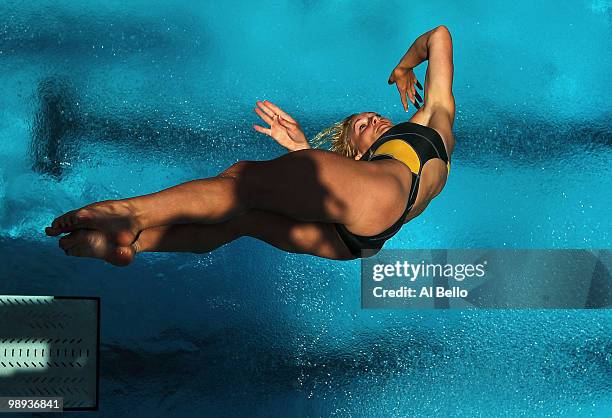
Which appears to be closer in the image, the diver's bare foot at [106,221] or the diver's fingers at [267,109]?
the diver's bare foot at [106,221]

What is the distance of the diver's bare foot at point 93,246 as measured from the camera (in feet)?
6.52

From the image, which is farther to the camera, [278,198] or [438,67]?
[438,67]

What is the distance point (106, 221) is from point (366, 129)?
1376mm

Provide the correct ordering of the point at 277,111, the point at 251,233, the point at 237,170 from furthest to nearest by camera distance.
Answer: the point at 277,111 → the point at 251,233 → the point at 237,170

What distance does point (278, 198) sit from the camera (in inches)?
89.9

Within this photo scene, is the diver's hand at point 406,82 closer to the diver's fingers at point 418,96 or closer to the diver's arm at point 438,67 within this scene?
the diver's fingers at point 418,96

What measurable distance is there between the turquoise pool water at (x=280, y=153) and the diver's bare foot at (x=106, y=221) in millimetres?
3456

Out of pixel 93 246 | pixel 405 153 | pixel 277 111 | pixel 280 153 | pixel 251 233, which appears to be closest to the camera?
pixel 93 246

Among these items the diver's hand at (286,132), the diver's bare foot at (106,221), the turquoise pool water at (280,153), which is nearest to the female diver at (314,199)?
the diver's bare foot at (106,221)

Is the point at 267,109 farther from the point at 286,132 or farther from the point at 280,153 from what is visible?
the point at 280,153

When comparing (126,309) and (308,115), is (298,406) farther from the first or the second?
(308,115)

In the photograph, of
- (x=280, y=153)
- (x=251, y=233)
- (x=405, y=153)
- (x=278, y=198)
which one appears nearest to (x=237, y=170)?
(x=278, y=198)

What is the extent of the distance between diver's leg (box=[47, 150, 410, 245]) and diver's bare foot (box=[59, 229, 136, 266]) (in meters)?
0.02

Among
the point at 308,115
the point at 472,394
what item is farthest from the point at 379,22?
the point at 472,394
